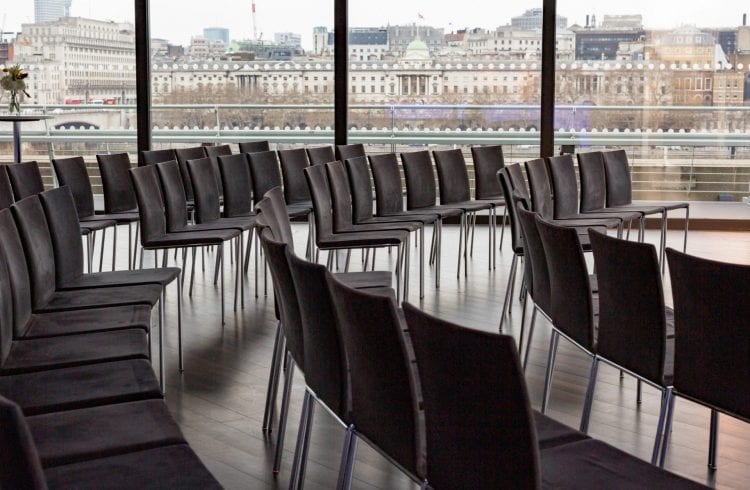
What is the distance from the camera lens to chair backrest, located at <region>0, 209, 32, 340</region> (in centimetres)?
354

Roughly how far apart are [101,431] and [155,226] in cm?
312

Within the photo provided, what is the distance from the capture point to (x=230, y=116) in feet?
32.0

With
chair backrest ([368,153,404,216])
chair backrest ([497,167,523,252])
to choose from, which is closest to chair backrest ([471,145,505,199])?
chair backrest ([368,153,404,216])

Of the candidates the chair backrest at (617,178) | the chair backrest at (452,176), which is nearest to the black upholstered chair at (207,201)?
the chair backrest at (452,176)

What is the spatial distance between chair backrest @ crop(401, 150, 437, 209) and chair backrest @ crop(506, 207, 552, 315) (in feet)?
8.99

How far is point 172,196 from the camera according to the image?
5.96 metres

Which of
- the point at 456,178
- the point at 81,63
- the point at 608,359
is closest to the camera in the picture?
the point at 608,359

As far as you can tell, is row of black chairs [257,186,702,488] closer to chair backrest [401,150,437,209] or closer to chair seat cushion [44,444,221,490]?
A: chair seat cushion [44,444,221,490]

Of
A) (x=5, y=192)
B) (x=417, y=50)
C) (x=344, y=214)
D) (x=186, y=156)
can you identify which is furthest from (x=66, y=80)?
(x=344, y=214)

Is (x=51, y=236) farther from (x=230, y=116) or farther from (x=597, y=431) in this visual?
(x=230, y=116)

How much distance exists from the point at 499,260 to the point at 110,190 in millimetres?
2955

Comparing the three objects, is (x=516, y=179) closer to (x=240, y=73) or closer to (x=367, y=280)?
(x=367, y=280)

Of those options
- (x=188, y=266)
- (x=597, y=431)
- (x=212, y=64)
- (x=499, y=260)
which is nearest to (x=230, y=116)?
(x=212, y=64)

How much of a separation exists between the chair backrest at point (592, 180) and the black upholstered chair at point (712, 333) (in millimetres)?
3842
